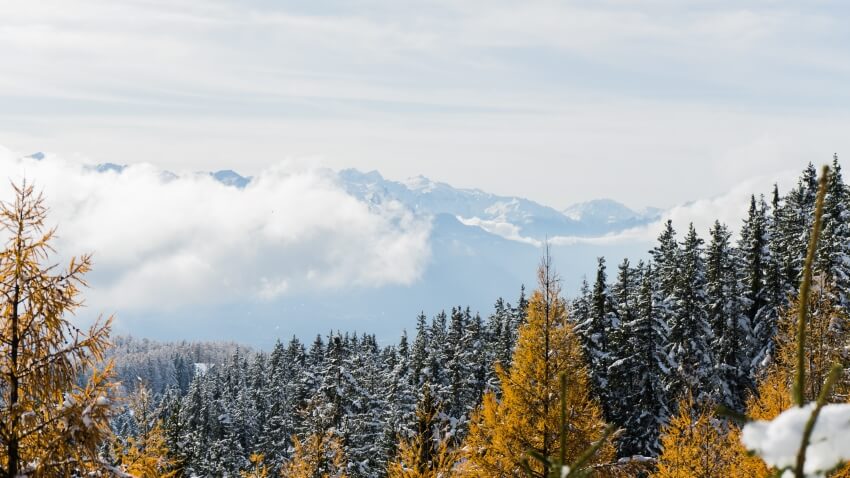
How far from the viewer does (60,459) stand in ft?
26.7

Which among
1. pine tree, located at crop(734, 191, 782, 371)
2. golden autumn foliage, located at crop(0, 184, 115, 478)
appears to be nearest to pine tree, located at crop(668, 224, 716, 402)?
pine tree, located at crop(734, 191, 782, 371)

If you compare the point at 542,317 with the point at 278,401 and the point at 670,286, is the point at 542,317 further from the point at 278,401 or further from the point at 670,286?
the point at 278,401

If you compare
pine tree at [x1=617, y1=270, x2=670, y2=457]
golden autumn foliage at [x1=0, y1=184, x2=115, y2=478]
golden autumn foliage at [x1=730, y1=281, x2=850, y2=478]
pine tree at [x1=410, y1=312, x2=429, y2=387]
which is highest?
golden autumn foliage at [x1=0, y1=184, x2=115, y2=478]

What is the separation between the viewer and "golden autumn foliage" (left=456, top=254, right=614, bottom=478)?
16.1 meters

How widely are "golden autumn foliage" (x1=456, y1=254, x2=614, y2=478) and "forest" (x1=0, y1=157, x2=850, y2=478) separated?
0.17 feet

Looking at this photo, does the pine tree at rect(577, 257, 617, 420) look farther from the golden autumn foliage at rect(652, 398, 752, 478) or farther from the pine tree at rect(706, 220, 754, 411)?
the golden autumn foliage at rect(652, 398, 752, 478)

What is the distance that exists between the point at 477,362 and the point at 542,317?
4034 centimetres

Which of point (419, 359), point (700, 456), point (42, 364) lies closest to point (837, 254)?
point (700, 456)

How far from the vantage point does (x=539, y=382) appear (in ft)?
54.5

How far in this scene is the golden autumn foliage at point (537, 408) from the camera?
635 inches

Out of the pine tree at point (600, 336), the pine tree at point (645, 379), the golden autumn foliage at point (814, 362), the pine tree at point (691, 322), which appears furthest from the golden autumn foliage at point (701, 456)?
the pine tree at point (691, 322)

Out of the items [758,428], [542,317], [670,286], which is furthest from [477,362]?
[758,428]

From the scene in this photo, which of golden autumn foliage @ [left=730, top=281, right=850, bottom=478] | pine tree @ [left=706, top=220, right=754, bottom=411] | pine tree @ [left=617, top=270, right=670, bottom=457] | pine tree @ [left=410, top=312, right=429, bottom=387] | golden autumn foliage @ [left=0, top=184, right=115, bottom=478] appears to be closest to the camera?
→ golden autumn foliage @ [left=0, top=184, right=115, bottom=478]

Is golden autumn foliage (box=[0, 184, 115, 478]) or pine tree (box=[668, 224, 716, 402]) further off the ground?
golden autumn foliage (box=[0, 184, 115, 478])
